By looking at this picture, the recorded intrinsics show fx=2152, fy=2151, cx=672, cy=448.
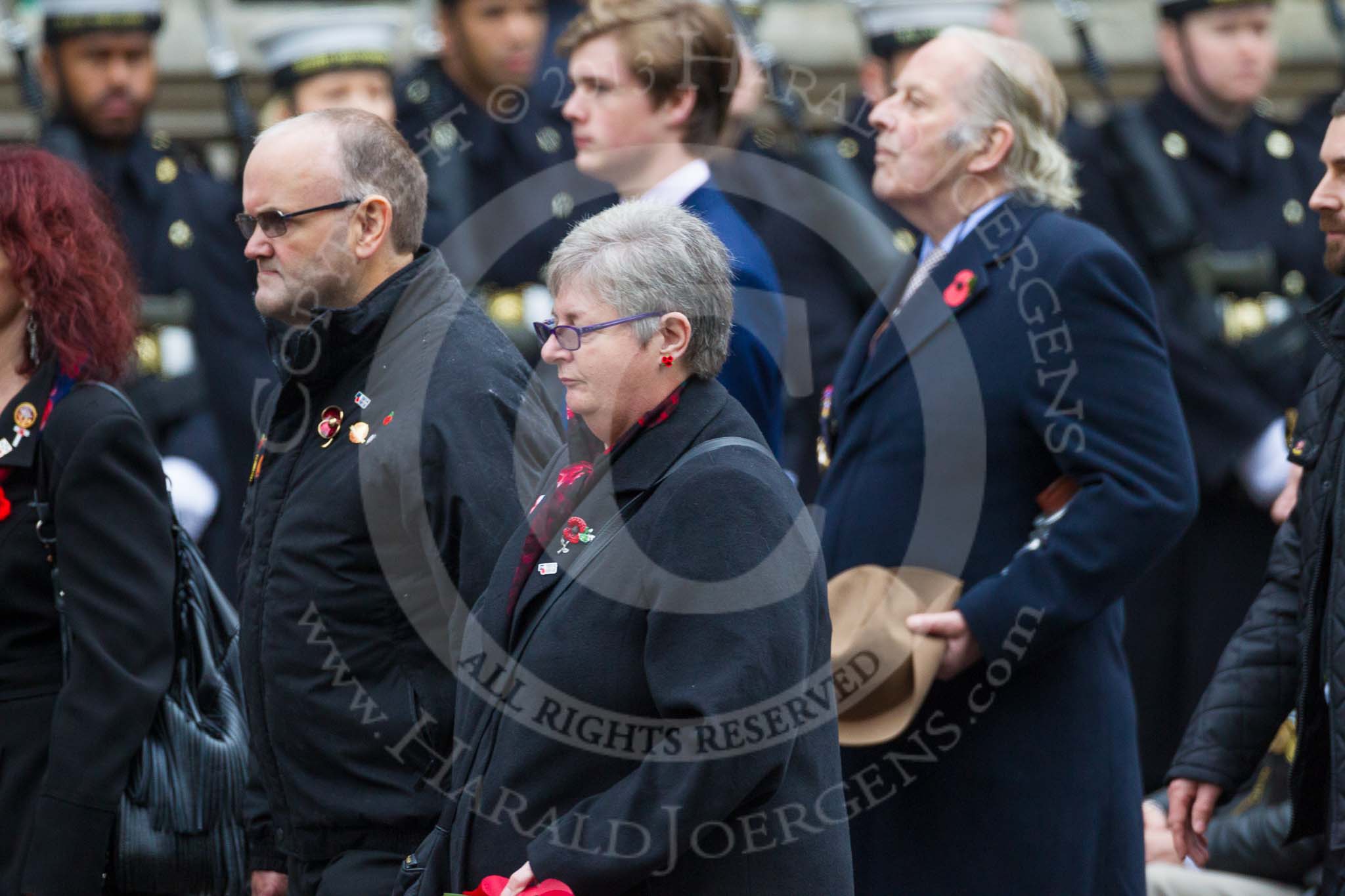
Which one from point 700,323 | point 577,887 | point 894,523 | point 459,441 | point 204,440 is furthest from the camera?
point 204,440

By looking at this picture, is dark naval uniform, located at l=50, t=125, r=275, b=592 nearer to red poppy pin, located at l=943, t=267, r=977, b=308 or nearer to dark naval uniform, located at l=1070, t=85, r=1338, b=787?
dark naval uniform, located at l=1070, t=85, r=1338, b=787

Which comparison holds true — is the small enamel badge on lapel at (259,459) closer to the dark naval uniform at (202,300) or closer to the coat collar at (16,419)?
the coat collar at (16,419)

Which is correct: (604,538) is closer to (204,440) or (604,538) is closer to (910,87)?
(910,87)

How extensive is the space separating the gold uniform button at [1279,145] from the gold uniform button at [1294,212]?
7.3 inches

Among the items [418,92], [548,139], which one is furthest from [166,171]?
[548,139]

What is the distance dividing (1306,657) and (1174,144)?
3.40 m

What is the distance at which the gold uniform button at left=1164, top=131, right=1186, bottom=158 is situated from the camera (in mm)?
6672

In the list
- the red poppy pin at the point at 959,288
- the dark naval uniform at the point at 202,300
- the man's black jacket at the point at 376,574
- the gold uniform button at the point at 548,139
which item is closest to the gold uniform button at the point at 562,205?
the gold uniform button at the point at 548,139

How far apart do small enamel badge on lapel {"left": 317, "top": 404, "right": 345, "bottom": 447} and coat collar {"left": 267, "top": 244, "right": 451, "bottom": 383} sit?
6 centimetres

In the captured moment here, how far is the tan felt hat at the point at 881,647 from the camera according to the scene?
3.92 metres

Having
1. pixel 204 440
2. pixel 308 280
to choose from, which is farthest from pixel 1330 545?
pixel 204 440

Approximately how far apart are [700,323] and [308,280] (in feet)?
2.76

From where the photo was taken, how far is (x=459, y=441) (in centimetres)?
347

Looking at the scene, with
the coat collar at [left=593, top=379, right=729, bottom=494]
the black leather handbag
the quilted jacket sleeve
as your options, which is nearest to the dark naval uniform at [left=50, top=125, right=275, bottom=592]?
the black leather handbag
